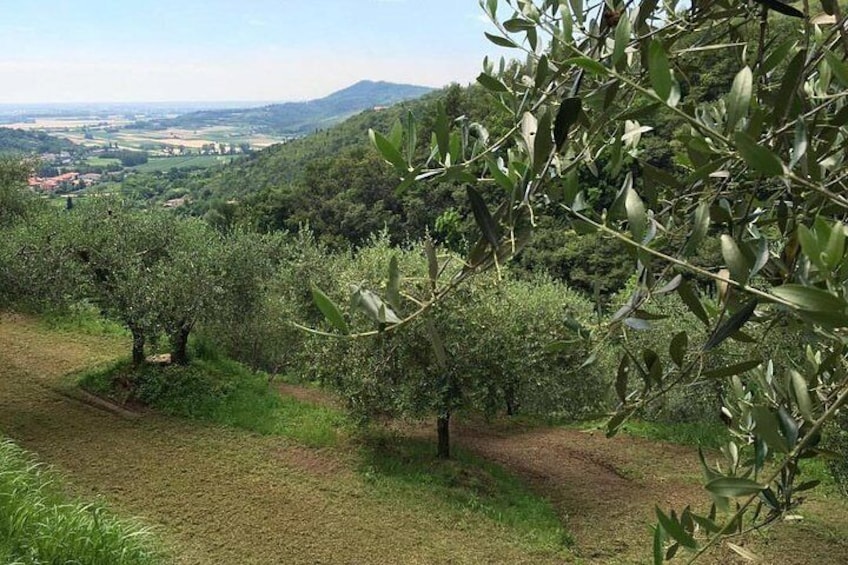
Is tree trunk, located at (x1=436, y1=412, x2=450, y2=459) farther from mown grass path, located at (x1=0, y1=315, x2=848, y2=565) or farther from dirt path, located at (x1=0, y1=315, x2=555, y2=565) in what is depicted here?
dirt path, located at (x1=0, y1=315, x2=555, y2=565)

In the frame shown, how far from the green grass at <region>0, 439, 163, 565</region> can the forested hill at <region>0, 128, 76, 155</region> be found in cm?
8683

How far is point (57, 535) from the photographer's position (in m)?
4.59

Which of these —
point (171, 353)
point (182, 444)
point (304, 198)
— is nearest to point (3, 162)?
point (171, 353)

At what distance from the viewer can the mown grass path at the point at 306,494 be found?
25.3ft

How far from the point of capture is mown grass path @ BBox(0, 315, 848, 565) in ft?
25.3

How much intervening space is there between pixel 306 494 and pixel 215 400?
13.0 feet

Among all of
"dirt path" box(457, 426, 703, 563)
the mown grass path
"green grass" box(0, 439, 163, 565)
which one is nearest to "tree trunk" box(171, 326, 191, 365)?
the mown grass path

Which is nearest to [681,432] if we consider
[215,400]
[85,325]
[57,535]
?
[215,400]

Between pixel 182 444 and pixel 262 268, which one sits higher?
pixel 262 268

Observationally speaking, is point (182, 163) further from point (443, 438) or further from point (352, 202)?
point (443, 438)

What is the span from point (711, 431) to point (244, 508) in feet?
38.0

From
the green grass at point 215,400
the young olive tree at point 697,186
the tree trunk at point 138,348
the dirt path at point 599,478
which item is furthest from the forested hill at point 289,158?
the young olive tree at point 697,186

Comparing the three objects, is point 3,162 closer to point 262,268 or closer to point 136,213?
point 136,213

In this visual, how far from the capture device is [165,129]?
184500mm
